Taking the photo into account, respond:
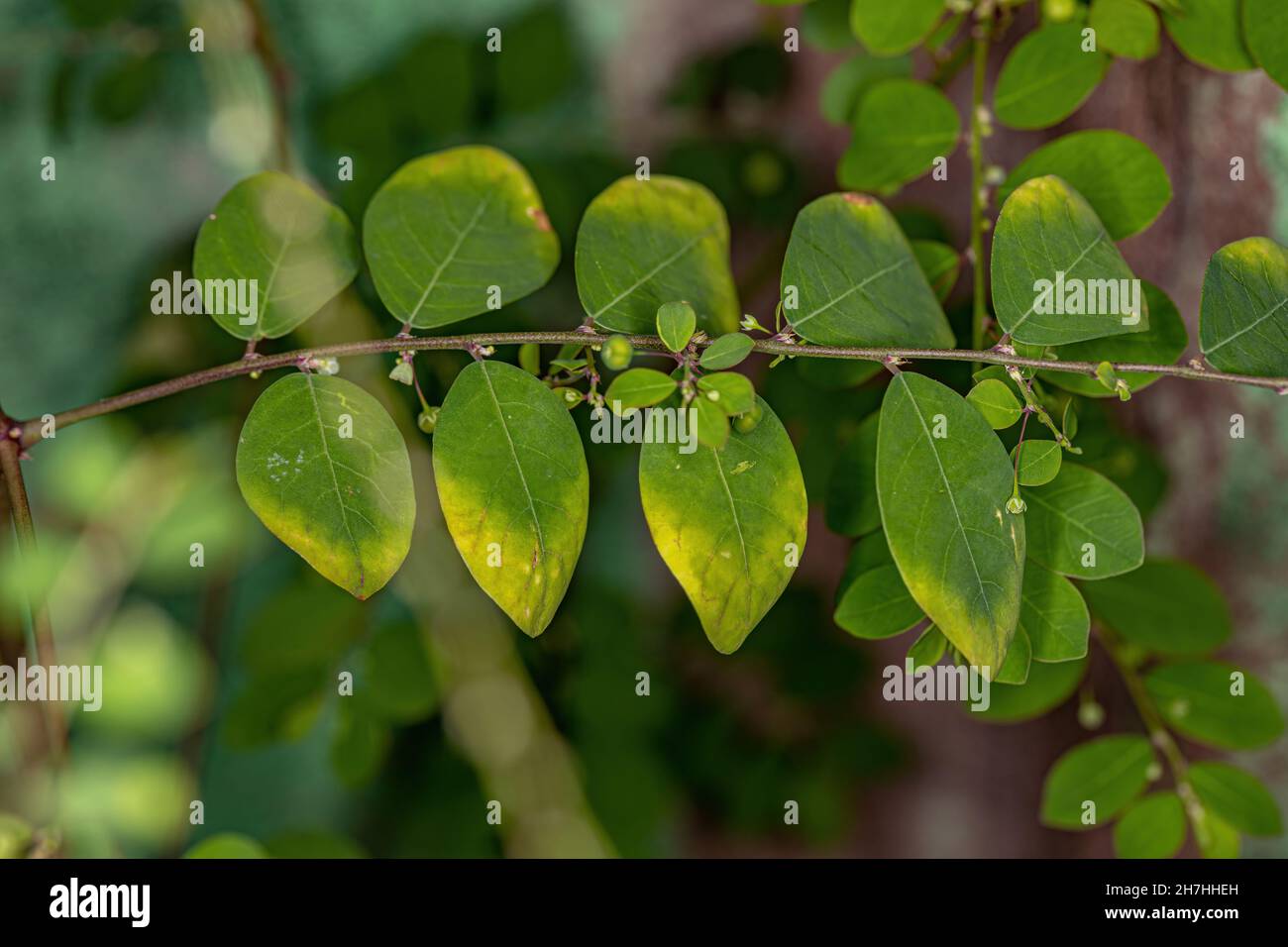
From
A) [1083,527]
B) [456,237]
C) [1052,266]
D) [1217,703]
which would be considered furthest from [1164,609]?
[456,237]

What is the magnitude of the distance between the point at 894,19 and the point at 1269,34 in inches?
8.0

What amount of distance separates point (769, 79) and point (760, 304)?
20cm

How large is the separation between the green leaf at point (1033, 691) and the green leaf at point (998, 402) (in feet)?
0.88

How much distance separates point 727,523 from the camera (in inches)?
17.2

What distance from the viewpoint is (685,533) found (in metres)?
0.43

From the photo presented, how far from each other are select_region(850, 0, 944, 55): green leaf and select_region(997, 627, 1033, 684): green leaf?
0.37 metres

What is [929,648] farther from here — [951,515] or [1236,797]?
[1236,797]

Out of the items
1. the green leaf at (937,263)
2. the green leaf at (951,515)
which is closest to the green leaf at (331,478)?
the green leaf at (951,515)

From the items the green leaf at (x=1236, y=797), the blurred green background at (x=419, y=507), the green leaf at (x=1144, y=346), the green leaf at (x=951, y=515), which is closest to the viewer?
the green leaf at (x=951, y=515)

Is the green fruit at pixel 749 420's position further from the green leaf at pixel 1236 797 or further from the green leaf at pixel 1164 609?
the green leaf at pixel 1236 797

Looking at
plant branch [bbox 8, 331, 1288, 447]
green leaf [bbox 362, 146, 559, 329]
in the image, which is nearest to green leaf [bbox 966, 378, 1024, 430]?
plant branch [bbox 8, 331, 1288, 447]

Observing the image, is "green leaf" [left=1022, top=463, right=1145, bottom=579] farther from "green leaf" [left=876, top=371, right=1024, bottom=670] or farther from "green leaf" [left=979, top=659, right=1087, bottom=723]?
"green leaf" [left=979, top=659, right=1087, bottom=723]

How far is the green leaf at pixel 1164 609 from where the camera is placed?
0.66m
